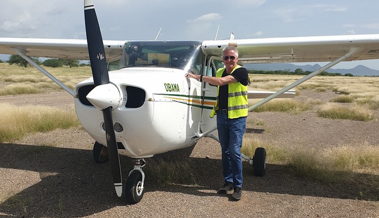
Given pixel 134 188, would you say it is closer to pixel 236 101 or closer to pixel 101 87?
pixel 101 87

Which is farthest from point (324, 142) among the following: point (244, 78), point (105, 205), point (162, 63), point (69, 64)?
point (69, 64)

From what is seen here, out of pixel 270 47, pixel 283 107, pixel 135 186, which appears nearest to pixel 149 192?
pixel 135 186

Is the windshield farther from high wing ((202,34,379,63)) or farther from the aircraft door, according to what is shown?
the aircraft door

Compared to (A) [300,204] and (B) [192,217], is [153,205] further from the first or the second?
(A) [300,204]

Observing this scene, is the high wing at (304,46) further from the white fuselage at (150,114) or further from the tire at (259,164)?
the tire at (259,164)

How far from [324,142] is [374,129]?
2.85 metres

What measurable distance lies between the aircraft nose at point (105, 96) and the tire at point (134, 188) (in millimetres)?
1206

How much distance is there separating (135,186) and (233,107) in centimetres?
167

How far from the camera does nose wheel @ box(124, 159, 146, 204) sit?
4.16 m

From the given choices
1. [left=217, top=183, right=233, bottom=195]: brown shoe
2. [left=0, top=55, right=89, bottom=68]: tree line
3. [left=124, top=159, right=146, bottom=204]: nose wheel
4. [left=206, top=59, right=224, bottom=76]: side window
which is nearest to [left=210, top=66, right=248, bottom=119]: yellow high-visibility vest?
[left=217, top=183, right=233, bottom=195]: brown shoe

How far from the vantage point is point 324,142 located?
822 centimetres

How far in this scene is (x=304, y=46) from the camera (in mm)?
5539

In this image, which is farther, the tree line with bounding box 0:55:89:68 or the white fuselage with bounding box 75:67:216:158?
the tree line with bounding box 0:55:89:68

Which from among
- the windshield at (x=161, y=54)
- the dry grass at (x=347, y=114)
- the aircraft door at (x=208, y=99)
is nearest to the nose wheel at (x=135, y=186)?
the aircraft door at (x=208, y=99)
